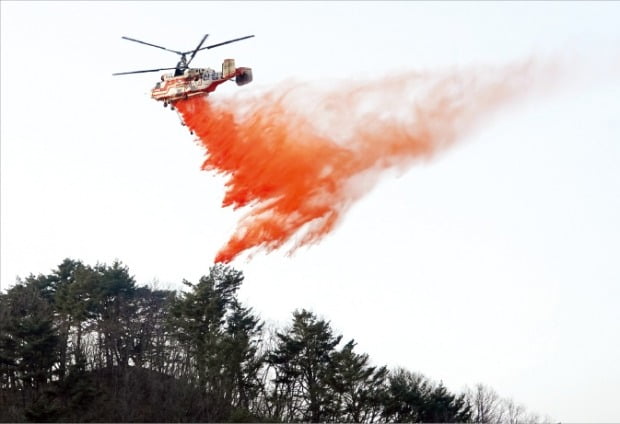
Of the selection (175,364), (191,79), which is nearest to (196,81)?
(191,79)

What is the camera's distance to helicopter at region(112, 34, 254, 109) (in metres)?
47.9

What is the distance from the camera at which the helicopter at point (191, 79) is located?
4788cm

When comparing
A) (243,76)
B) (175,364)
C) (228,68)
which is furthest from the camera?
(175,364)

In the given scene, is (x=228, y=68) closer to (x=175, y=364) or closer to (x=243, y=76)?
(x=243, y=76)

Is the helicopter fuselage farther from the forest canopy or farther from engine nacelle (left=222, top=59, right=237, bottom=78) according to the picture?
the forest canopy

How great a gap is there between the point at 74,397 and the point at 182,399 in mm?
12536

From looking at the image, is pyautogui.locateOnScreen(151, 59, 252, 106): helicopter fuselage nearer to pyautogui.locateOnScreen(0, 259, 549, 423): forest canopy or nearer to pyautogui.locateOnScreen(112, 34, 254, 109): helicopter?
pyautogui.locateOnScreen(112, 34, 254, 109): helicopter

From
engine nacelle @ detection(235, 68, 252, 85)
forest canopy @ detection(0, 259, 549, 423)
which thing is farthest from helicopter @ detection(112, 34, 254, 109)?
forest canopy @ detection(0, 259, 549, 423)

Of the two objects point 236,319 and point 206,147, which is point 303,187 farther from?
point 236,319

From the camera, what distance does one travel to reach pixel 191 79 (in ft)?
160

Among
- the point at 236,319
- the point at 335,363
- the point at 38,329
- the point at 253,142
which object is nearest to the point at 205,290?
the point at 236,319

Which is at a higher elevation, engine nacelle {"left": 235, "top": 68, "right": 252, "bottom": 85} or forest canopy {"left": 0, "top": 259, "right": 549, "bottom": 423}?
engine nacelle {"left": 235, "top": 68, "right": 252, "bottom": 85}

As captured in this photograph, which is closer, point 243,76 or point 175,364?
point 243,76

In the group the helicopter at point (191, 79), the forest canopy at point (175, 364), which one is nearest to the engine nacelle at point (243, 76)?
the helicopter at point (191, 79)
